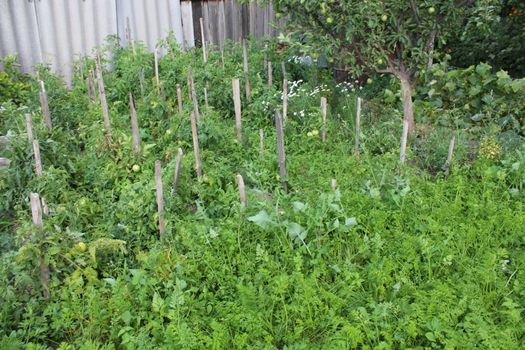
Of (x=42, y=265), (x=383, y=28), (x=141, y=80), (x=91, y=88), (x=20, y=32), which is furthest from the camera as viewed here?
(x=20, y=32)

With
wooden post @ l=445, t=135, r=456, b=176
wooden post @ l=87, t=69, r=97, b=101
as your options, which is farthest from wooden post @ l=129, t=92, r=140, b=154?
wooden post @ l=445, t=135, r=456, b=176

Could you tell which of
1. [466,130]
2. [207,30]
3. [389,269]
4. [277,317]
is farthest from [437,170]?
[207,30]

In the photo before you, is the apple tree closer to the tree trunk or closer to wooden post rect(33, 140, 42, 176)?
the tree trunk

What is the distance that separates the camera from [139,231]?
3732 mm

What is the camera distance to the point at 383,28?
5.77 meters

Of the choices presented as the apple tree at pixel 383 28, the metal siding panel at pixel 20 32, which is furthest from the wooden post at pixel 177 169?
the metal siding panel at pixel 20 32

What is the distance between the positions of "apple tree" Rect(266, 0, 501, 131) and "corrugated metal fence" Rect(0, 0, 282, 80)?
789 millimetres

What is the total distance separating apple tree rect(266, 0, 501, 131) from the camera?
5487 mm

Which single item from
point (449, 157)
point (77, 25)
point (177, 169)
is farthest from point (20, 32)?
point (449, 157)

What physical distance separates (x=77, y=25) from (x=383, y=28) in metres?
4.88

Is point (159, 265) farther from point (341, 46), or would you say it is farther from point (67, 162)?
point (341, 46)

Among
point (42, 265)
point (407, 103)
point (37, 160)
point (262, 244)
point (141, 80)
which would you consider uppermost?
point (141, 80)

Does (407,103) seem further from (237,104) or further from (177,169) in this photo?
(177,169)

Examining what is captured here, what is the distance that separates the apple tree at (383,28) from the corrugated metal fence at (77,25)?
789 millimetres
